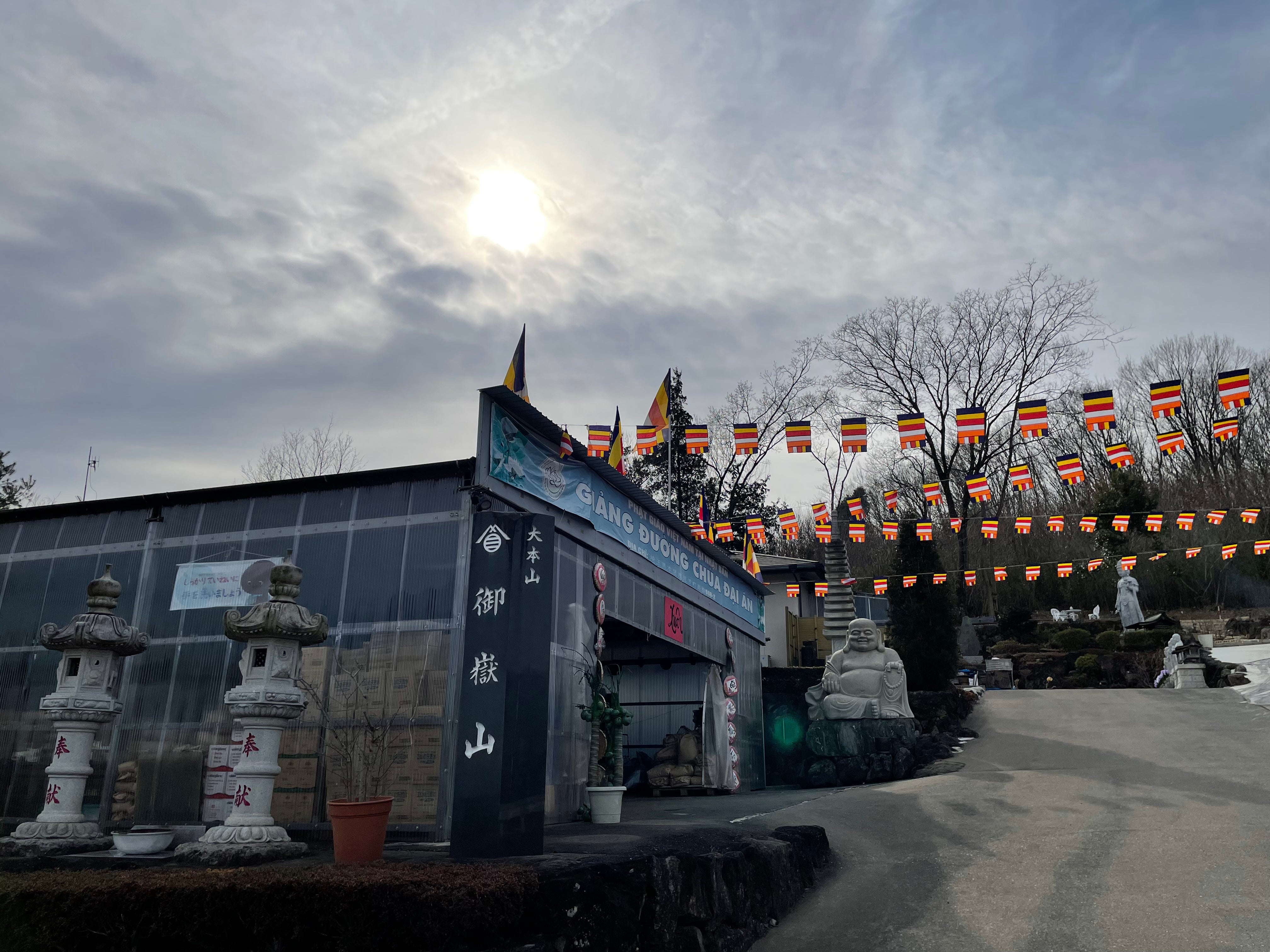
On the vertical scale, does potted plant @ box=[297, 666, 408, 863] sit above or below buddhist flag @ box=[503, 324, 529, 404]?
below

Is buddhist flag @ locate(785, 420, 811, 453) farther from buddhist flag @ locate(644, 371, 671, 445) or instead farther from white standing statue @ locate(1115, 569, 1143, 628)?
white standing statue @ locate(1115, 569, 1143, 628)

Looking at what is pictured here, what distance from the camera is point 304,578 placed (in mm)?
10727

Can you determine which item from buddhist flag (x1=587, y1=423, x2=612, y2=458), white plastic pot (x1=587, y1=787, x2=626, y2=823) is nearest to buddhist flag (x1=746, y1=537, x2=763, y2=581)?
buddhist flag (x1=587, y1=423, x2=612, y2=458)

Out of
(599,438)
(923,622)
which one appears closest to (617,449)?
(599,438)

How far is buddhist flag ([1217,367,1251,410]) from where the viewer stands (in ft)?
51.6

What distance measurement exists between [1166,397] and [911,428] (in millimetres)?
5220

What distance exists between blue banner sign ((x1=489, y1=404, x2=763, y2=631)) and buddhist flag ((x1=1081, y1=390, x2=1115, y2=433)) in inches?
317

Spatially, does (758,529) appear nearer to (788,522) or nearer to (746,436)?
(788,522)

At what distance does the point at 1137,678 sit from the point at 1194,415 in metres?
20.2

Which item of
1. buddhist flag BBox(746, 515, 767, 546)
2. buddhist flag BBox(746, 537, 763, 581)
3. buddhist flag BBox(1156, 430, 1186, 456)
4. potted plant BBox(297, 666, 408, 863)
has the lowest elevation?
potted plant BBox(297, 666, 408, 863)

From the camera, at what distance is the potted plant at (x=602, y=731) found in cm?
1116

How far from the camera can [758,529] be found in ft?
124

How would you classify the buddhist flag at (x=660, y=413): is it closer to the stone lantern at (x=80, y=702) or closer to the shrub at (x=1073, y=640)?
the stone lantern at (x=80, y=702)

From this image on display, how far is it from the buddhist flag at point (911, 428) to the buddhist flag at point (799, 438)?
217 cm
